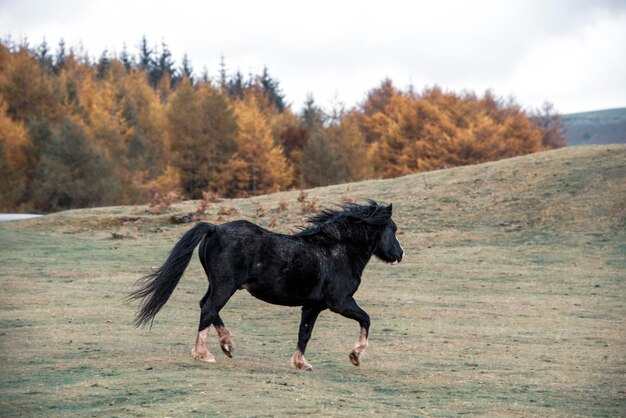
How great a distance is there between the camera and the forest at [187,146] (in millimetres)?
58438

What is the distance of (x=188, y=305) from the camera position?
18078 millimetres

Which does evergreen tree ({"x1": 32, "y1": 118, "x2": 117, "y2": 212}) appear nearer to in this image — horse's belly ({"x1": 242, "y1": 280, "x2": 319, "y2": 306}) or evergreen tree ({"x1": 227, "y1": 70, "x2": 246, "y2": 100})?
horse's belly ({"x1": 242, "y1": 280, "x2": 319, "y2": 306})

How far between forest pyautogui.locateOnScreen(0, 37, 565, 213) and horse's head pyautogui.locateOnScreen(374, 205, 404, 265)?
47.7 m

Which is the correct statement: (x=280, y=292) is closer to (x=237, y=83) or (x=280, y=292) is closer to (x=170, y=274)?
(x=170, y=274)

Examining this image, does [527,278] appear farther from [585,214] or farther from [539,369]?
[539,369]

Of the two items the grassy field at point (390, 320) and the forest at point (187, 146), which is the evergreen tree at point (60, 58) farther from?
the grassy field at point (390, 320)

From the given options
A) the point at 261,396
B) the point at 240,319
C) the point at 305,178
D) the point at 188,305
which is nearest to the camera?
the point at 261,396

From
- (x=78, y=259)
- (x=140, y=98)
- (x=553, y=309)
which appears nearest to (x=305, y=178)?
(x=140, y=98)

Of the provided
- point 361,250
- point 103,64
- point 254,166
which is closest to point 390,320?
point 361,250

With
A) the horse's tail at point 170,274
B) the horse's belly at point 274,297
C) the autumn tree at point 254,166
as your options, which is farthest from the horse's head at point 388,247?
the autumn tree at point 254,166

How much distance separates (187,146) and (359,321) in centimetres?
5859

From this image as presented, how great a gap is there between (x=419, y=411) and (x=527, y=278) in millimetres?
16403

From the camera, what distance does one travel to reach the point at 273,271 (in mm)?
10742

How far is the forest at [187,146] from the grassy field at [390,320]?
21.2m
